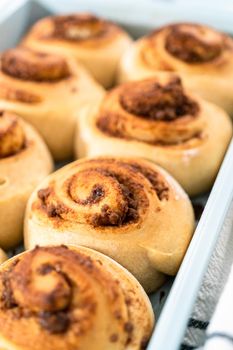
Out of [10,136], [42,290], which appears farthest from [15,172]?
[42,290]

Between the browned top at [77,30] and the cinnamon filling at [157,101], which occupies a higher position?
the browned top at [77,30]

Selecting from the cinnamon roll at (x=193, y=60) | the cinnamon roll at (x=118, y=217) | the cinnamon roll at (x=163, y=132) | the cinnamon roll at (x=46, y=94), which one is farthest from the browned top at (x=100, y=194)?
the cinnamon roll at (x=193, y=60)

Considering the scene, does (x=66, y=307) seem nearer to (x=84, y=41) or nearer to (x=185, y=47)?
(x=185, y=47)

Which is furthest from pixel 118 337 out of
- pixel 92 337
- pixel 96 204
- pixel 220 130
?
pixel 220 130

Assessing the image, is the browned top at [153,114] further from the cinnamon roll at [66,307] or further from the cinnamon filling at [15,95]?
the cinnamon roll at [66,307]

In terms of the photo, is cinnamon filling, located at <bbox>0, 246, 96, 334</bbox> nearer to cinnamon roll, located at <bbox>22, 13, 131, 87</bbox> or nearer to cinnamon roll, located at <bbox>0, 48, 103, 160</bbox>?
cinnamon roll, located at <bbox>0, 48, 103, 160</bbox>

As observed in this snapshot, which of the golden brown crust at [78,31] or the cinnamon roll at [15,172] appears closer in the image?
the cinnamon roll at [15,172]

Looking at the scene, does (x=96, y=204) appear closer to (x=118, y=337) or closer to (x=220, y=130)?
(x=118, y=337)
